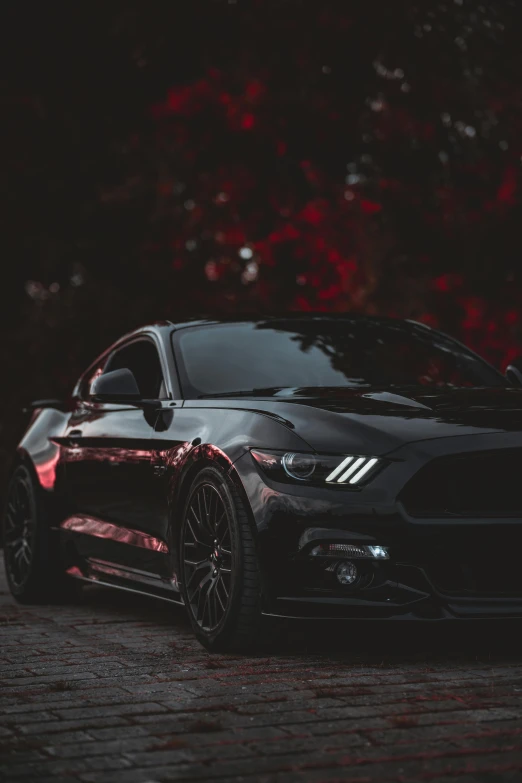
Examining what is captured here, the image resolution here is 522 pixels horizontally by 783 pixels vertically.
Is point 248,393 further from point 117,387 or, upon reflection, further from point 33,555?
point 33,555

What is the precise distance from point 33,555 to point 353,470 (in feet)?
11.0

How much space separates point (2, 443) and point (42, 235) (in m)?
3.71

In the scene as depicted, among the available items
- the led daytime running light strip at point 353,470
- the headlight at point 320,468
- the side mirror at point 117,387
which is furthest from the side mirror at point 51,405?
the led daytime running light strip at point 353,470

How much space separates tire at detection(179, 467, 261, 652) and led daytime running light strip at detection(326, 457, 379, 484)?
46 cm

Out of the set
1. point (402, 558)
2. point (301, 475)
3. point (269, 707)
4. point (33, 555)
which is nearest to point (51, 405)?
point (33, 555)

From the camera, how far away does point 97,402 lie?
25.5 feet

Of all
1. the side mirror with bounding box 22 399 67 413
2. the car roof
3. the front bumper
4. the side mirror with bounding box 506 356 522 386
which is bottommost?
the front bumper

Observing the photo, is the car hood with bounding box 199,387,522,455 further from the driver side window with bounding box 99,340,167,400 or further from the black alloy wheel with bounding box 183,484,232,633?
the driver side window with bounding box 99,340,167,400

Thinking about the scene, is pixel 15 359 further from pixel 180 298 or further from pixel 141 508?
pixel 141 508

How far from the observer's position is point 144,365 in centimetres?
752

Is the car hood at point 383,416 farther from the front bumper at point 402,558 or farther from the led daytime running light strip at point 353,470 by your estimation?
the front bumper at point 402,558

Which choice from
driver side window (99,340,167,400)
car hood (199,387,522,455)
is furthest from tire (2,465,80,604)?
car hood (199,387,522,455)

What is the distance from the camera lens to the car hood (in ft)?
18.0

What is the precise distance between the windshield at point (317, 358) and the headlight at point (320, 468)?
114 centimetres
